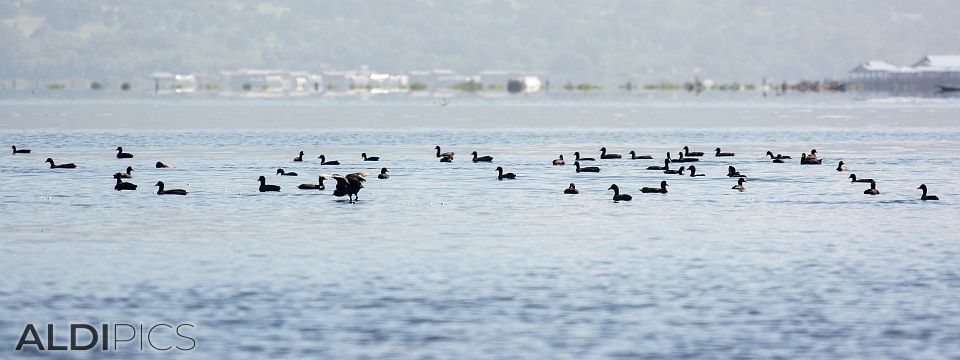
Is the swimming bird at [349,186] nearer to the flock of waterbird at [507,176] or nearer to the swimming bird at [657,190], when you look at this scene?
the flock of waterbird at [507,176]

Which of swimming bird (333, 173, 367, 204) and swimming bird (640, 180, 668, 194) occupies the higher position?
swimming bird (333, 173, 367, 204)

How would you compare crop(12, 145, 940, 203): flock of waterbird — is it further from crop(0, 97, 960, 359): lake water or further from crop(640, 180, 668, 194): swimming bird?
Answer: crop(0, 97, 960, 359): lake water

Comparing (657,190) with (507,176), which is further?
(507,176)

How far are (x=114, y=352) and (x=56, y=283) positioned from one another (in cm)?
639

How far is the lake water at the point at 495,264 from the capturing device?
22828 millimetres

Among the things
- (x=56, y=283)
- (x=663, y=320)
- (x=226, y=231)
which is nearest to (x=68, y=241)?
(x=226, y=231)

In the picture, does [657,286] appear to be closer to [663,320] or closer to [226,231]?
[663,320]

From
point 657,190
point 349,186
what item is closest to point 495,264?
point 349,186

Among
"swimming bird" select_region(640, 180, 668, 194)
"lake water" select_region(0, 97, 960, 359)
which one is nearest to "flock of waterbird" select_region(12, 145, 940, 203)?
"swimming bird" select_region(640, 180, 668, 194)

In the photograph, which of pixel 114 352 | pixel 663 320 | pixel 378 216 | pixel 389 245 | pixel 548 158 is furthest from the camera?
pixel 548 158

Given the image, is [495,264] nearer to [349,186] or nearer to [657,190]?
[349,186]

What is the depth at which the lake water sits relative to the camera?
22.8 m

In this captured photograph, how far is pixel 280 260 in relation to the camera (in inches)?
1218

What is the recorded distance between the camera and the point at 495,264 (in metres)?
30.2
